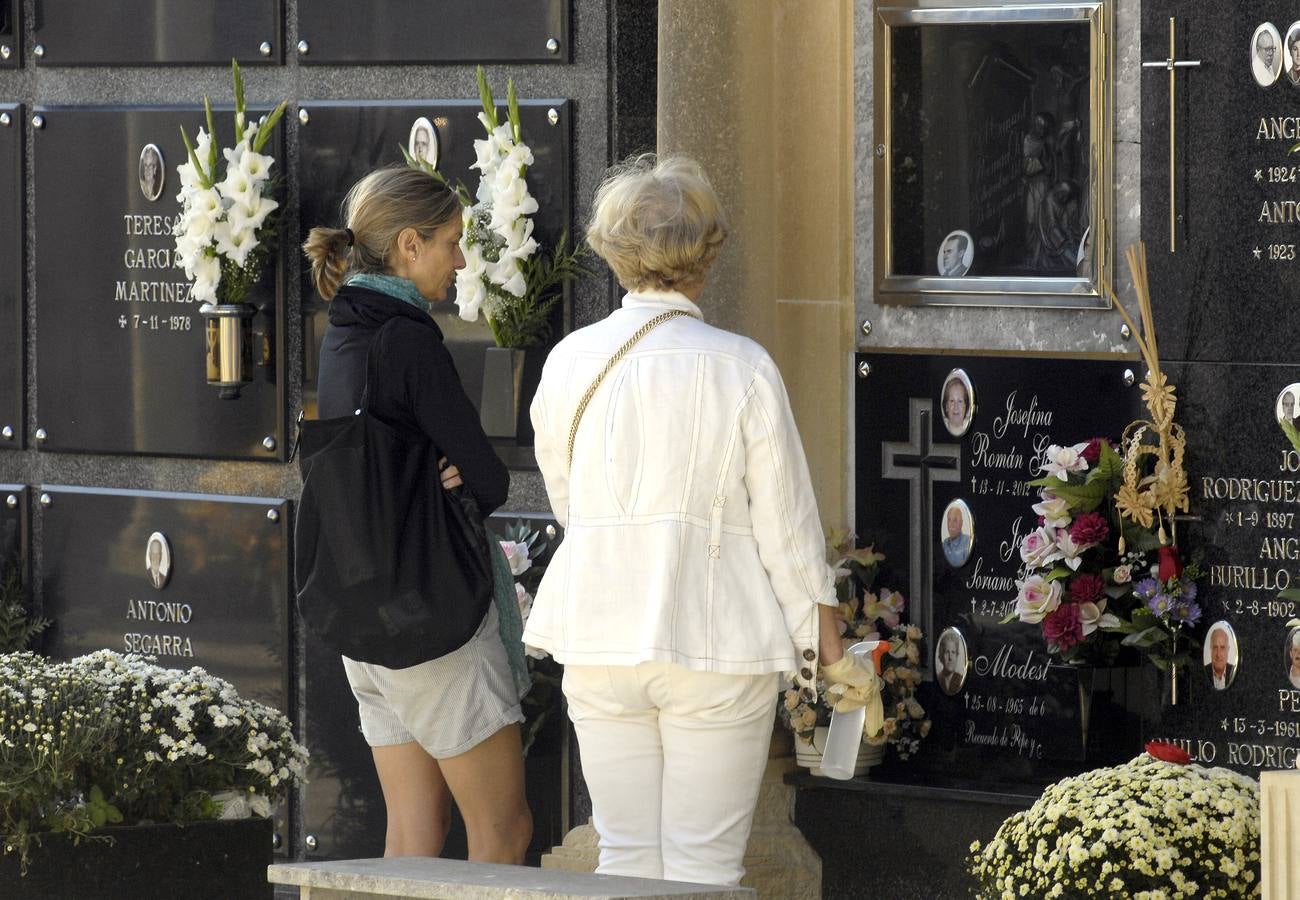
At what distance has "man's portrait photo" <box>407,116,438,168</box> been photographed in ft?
21.7

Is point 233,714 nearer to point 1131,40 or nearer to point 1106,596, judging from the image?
point 1106,596

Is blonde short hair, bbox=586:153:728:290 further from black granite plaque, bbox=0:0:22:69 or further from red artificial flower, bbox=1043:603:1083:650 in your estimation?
black granite plaque, bbox=0:0:22:69

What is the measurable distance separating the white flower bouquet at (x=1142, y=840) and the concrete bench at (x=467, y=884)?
35.0 inches

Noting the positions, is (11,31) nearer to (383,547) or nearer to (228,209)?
(228,209)

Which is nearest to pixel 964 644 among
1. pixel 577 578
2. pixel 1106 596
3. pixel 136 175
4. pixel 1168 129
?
pixel 1106 596

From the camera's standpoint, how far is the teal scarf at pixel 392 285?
Answer: 16.7 feet

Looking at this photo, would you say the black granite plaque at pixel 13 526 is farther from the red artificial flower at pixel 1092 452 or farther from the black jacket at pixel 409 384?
the red artificial flower at pixel 1092 452

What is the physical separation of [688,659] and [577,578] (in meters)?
0.30

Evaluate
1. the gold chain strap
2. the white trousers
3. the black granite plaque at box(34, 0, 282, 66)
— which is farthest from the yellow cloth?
the black granite plaque at box(34, 0, 282, 66)

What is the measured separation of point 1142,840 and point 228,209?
343 cm

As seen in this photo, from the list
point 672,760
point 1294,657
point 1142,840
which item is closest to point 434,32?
point 672,760

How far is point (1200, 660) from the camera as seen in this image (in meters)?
5.78

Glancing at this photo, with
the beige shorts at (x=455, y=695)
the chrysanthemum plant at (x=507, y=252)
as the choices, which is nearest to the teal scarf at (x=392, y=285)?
the beige shorts at (x=455, y=695)

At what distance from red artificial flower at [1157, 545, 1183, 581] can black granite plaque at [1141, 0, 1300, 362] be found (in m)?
0.50
